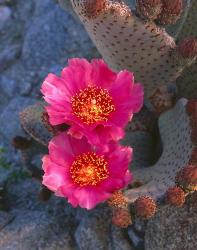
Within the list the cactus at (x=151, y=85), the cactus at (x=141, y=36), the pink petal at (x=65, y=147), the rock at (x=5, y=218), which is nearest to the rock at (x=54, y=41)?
the cactus at (x=151, y=85)

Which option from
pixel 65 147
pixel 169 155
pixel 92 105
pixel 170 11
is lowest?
pixel 169 155

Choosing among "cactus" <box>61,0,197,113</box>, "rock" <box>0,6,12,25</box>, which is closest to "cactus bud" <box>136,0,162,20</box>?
"cactus" <box>61,0,197,113</box>

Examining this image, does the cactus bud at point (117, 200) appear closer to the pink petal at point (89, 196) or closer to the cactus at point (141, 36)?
the pink petal at point (89, 196)

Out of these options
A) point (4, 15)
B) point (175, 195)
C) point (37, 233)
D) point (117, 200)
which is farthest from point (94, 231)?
point (4, 15)

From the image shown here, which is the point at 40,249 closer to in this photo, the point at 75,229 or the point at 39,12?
the point at 75,229

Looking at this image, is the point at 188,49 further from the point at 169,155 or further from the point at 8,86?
the point at 8,86
